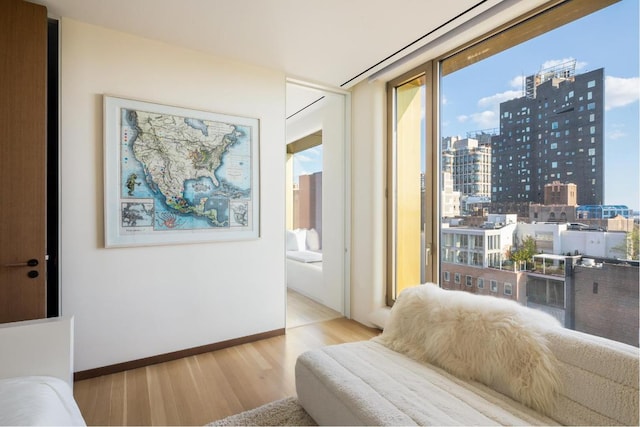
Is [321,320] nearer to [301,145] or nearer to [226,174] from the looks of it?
[226,174]

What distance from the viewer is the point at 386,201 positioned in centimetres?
333

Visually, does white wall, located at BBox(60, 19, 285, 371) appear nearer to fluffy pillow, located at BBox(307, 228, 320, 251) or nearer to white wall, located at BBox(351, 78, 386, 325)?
white wall, located at BBox(351, 78, 386, 325)

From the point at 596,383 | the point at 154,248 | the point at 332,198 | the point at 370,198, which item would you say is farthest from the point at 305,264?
the point at 596,383

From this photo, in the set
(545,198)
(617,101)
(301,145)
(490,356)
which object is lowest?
(490,356)

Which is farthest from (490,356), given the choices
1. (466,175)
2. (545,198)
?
(466,175)

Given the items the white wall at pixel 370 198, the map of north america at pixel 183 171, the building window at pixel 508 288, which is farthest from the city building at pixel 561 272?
the map of north america at pixel 183 171

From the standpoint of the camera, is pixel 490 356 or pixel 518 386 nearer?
pixel 518 386

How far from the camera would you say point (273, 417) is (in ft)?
5.85

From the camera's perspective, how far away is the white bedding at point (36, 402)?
1.16 m

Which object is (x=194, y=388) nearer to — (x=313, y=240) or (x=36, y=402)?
(x=36, y=402)

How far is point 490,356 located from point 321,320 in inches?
89.5

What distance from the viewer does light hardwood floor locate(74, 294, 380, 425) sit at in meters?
1.87

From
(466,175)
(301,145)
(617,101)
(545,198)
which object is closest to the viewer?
(617,101)

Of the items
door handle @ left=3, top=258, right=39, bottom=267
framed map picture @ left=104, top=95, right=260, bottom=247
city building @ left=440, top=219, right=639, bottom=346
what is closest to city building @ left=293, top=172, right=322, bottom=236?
framed map picture @ left=104, top=95, right=260, bottom=247
